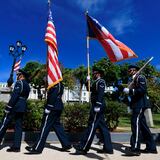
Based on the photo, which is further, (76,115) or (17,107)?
(76,115)

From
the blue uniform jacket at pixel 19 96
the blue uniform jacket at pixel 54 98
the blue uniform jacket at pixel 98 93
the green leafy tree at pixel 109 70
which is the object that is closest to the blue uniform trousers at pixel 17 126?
the blue uniform jacket at pixel 19 96

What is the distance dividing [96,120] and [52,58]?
2191 millimetres

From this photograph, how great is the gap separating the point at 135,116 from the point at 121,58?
2032 mm

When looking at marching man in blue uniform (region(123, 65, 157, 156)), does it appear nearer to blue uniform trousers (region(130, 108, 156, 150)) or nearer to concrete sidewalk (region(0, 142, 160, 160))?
blue uniform trousers (region(130, 108, 156, 150))

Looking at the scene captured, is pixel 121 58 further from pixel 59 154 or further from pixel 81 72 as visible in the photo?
pixel 81 72

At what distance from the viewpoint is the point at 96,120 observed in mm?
8367

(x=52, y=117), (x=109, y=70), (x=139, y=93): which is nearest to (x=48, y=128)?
(x=52, y=117)

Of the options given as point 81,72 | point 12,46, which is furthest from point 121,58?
point 81,72

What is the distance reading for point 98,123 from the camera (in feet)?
27.8

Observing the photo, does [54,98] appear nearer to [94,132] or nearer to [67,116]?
[94,132]

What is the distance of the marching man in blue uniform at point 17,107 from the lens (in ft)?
27.8

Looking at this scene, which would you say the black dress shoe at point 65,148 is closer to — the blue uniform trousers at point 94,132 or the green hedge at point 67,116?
the blue uniform trousers at point 94,132

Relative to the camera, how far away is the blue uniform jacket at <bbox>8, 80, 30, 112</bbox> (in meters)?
8.52

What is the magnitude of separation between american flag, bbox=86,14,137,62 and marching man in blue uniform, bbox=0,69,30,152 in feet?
8.40
